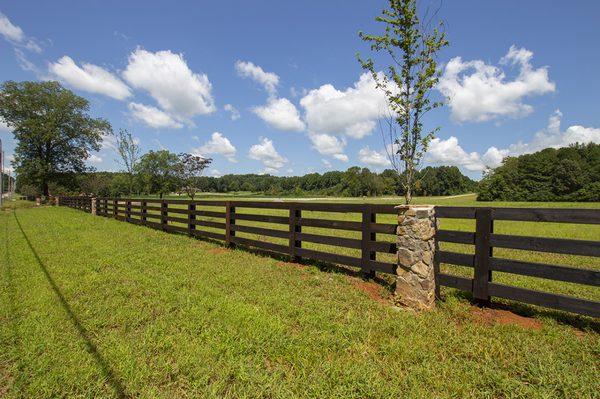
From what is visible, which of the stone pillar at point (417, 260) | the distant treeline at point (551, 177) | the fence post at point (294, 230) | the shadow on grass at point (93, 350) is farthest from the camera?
the distant treeline at point (551, 177)

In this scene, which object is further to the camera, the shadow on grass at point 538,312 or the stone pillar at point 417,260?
the stone pillar at point 417,260

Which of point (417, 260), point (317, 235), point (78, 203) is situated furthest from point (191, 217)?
point (78, 203)

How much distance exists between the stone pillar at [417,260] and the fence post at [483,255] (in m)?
0.60

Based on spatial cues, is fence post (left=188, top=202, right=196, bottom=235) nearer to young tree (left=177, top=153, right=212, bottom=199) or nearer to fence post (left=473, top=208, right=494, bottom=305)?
fence post (left=473, top=208, right=494, bottom=305)

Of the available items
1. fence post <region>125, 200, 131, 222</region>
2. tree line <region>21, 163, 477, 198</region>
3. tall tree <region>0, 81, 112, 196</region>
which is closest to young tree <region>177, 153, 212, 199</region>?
tree line <region>21, 163, 477, 198</region>

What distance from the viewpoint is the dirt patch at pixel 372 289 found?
4.66 meters

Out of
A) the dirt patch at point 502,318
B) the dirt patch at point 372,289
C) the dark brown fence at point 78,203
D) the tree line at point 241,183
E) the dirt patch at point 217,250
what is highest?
the tree line at point 241,183

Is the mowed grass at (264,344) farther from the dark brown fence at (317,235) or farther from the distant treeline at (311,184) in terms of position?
the distant treeline at (311,184)

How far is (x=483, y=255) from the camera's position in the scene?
4250 mm

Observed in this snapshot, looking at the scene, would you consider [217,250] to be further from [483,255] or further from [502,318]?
[502,318]

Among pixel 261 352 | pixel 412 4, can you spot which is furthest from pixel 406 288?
pixel 412 4

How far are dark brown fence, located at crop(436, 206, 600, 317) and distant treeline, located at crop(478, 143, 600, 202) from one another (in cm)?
6468

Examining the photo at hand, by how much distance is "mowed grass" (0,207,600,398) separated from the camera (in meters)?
2.59

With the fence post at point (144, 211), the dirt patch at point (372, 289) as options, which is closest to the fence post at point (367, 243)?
the dirt patch at point (372, 289)
